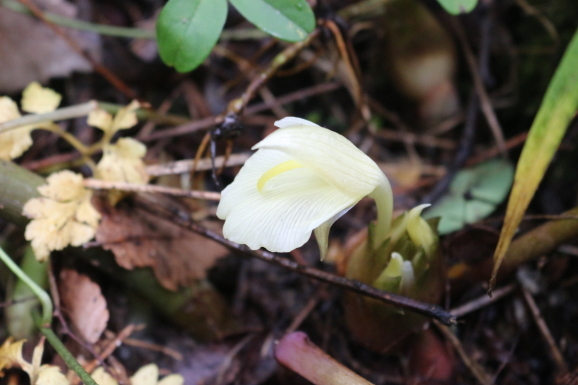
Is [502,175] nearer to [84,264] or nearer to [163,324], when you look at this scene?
[163,324]

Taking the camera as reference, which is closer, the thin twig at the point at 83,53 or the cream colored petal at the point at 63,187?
the cream colored petal at the point at 63,187

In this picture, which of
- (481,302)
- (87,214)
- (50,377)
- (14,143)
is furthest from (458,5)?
(50,377)

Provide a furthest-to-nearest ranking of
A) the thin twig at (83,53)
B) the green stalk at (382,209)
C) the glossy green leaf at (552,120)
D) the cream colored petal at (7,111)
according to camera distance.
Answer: the thin twig at (83,53) < the cream colored petal at (7,111) < the green stalk at (382,209) < the glossy green leaf at (552,120)

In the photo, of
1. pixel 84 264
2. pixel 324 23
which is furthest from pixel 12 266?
pixel 324 23

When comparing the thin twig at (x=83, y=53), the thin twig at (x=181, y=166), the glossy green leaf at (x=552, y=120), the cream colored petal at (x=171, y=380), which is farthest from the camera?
the thin twig at (x=83, y=53)

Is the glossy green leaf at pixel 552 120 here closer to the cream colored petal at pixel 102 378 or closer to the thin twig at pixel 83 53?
the cream colored petal at pixel 102 378

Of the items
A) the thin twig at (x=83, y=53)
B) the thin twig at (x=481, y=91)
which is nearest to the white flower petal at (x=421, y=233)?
the thin twig at (x=481, y=91)

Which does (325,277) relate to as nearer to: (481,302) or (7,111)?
(481,302)
